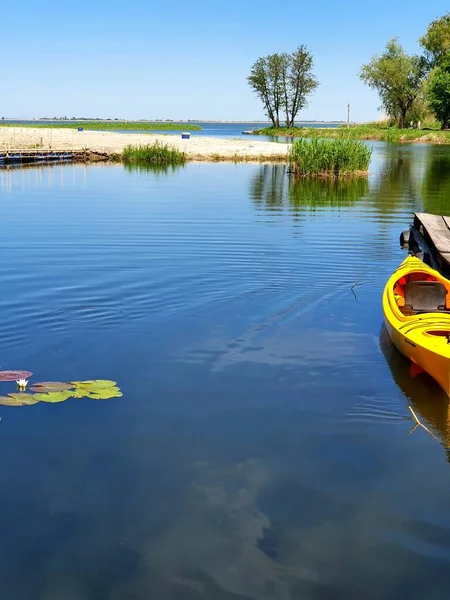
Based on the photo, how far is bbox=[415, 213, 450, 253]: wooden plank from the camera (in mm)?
16328

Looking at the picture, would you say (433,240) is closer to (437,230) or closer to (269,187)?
(437,230)

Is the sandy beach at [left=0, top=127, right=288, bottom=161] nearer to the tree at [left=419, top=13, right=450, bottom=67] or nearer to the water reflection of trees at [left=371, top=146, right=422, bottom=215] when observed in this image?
the water reflection of trees at [left=371, top=146, right=422, bottom=215]

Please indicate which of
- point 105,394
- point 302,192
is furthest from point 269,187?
point 105,394

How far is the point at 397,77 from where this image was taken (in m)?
112

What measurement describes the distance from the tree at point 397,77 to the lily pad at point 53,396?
115 metres

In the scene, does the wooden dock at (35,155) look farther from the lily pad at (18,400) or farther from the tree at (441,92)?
the tree at (441,92)

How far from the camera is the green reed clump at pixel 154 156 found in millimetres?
55641

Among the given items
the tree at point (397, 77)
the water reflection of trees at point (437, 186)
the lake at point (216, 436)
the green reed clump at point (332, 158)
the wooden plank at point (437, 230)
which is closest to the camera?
the lake at point (216, 436)

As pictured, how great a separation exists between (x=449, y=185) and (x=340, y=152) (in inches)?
285

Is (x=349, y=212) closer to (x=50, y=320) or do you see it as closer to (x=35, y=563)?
(x=50, y=320)

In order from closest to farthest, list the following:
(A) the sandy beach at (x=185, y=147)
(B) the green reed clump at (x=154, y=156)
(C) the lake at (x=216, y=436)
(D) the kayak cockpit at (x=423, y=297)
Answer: (C) the lake at (x=216, y=436)
(D) the kayak cockpit at (x=423, y=297)
(B) the green reed clump at (x=154, y=156)
(A) the sandy beach at (x=185, y=147)

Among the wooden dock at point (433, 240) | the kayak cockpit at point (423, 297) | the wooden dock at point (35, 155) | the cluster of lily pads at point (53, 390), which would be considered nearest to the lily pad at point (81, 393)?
the cluster of lily pads at point (53, 390)

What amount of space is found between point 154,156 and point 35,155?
408 inches

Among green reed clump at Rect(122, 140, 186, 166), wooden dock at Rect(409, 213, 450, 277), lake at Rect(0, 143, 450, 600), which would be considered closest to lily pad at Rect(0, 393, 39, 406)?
lake at Rect(0, 143, 450, 600)
